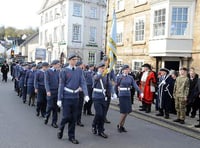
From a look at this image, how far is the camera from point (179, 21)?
17859 mm

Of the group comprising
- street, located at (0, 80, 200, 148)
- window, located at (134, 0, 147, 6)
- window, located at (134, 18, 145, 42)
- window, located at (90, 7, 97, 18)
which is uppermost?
window, located at (90, 7, 97, 18)

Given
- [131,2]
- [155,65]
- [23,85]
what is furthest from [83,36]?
[23,85]

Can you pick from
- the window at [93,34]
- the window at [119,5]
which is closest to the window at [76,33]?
the window at [93,34]

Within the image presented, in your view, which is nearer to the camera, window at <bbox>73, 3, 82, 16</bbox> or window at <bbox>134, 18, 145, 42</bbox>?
window at <bbox>134, 18, 145, 42</bbox>

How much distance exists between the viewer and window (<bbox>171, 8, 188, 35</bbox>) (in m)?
17.8

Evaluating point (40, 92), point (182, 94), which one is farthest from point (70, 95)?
point (182, 94)

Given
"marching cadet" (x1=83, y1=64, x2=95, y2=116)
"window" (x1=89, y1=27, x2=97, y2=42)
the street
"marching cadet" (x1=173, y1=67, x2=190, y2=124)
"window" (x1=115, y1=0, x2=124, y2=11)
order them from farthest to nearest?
1. "window" (x1=89, y1=27, x2=97, y2=42)
2. "window" (x1=115, y1=0, x2=124, y2=11)
3. "marching cadet" (x1=83, y1=64, x2=95, y2=116)
4. "marching cadet" (x1=173, y1=67, x2=190, y2=124)
5. the street

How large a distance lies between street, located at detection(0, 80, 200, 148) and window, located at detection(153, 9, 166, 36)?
947 centimetres

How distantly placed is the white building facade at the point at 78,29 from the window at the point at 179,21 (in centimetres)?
2327

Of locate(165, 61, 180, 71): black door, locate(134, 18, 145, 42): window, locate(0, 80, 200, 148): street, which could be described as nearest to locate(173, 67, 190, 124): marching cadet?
locate(0, 80, 200, 148): street

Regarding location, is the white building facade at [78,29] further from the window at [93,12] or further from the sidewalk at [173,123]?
the sidewalk at [173,123]

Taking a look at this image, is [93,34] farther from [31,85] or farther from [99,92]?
[99,92]

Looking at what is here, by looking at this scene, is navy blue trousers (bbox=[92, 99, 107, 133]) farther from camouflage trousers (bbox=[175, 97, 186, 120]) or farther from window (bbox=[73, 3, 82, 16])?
window (bbox=[73, 3, 82, 16])

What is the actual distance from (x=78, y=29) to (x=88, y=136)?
35.3 metres
